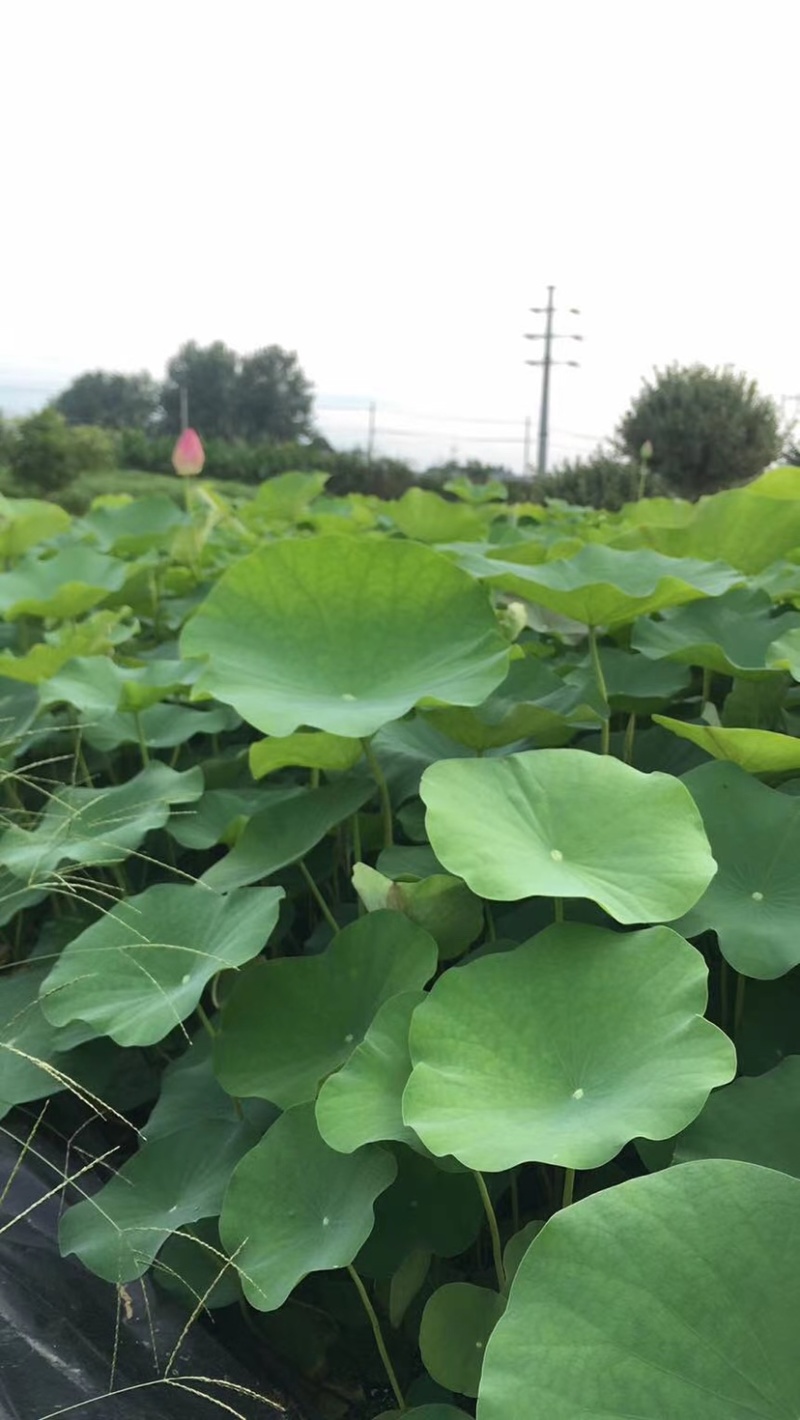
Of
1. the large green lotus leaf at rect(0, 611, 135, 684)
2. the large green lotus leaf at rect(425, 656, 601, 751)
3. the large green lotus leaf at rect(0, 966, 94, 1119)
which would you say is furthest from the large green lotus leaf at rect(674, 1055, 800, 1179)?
the large green lotus leaf at rect(0, 611, 135, 684)

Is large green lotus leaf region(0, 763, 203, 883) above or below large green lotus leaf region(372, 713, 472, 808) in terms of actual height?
below

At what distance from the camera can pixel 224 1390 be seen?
63 cm

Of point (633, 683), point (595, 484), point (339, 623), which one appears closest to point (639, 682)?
point (633, 683)

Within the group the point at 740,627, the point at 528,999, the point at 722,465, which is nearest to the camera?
the point at 528,999

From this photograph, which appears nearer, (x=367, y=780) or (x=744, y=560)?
(x=367, y=780)

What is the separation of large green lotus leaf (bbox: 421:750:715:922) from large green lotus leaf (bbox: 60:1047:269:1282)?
0.27m

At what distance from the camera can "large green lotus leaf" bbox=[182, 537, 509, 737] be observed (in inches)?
35.0

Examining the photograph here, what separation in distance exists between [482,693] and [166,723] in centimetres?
50

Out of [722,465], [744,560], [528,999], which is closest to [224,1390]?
[528,999]

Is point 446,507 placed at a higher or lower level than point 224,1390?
higher

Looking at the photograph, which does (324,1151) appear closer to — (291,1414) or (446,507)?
(291,1414)

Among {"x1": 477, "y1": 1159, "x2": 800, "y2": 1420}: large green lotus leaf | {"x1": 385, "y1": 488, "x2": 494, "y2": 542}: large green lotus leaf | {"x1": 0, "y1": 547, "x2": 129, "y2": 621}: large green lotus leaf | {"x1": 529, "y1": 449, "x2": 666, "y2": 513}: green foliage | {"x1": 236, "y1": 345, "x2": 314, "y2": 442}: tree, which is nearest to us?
{"x1": 477, "y1": 1159, "x2": 800, "y2": 1420}: large green lotus leaf

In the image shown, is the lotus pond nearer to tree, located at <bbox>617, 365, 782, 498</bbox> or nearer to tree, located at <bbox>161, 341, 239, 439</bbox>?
tree, located at <bbox>617, 365, 782, 498</bbox>

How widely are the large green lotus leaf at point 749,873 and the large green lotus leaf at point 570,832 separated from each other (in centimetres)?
5
